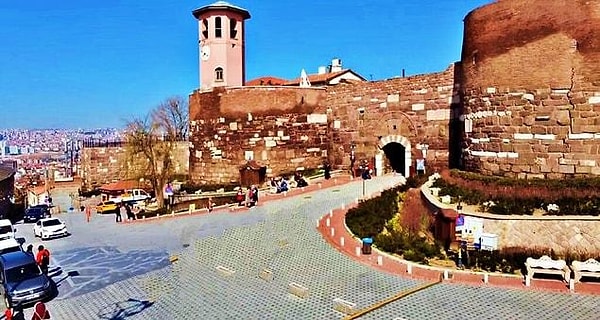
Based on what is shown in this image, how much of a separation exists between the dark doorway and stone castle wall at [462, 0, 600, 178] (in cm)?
728

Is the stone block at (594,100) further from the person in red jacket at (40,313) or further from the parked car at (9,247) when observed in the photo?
the parked car at (9,247)

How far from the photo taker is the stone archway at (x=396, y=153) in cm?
2234

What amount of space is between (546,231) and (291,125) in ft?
50.5

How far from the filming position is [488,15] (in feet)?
53.0

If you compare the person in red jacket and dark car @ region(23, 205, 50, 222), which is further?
dark car @ region(23, 205, 50, 222)

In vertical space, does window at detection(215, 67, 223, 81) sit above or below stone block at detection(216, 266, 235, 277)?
above

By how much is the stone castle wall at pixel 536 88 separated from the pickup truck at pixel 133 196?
20.3 m

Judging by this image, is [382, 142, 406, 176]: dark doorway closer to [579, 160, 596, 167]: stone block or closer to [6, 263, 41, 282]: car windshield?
[579, 160, 596, 167]: stone block

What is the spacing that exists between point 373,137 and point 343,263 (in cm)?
1290

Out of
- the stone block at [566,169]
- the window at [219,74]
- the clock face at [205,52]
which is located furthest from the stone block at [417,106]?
the clock face at [205,52]

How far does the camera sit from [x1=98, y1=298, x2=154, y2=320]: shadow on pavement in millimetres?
9680

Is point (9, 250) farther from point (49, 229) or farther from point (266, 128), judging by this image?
point (266, 128)

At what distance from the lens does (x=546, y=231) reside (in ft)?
38.6

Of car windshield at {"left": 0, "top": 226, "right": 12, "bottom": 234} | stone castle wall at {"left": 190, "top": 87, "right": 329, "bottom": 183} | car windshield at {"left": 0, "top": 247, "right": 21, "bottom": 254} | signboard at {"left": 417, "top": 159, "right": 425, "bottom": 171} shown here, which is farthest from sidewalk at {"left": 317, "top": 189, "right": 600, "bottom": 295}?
stone castle wall at {"left": 190, "top": 87, "right": 329, "bottom": 183}
